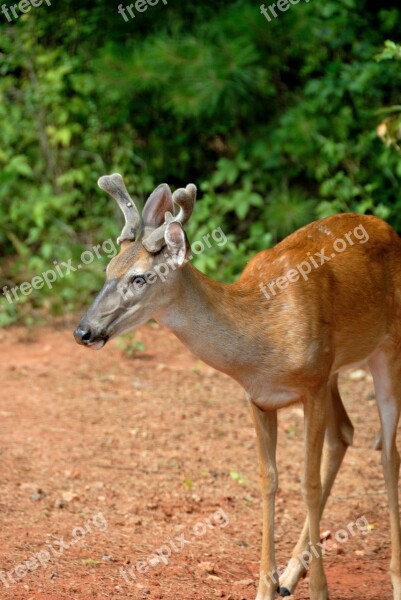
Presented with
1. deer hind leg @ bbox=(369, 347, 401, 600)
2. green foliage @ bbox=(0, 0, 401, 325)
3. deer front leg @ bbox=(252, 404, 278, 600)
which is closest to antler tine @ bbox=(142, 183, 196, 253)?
deer front leg @ bbox=(252, 404, 278, 600)

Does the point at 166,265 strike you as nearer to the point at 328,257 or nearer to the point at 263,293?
the point at 263,293

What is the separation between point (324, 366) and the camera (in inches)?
190

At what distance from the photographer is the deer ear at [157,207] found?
465 centimetres

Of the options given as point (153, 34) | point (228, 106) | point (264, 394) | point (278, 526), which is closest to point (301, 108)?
point (228, 106)

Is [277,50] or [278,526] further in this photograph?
[277,50]

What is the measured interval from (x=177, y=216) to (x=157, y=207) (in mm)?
228

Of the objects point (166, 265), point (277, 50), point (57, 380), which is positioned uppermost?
point (166, 265)

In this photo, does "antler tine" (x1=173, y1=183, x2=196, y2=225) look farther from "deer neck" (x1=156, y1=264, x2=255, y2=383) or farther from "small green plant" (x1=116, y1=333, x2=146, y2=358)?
"small green plant" (x1=116, y1=333, x2=146, y2=358)

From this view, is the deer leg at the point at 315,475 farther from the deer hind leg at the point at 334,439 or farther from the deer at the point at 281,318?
the deer hind leg at the point at 334,439

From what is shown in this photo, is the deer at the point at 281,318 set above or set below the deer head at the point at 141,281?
below

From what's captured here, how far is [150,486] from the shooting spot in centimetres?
646

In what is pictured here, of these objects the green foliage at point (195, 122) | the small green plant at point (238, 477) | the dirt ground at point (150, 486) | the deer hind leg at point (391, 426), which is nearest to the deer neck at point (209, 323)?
the deer hind leg at point (391, 426)

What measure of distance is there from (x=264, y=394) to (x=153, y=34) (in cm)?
649

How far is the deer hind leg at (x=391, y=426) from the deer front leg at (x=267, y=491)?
2.04 ft
